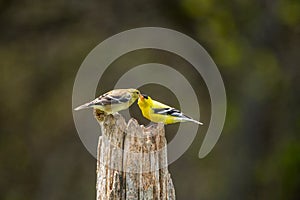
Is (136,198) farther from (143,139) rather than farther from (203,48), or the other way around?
(203,48)

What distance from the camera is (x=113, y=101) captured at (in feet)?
12.0

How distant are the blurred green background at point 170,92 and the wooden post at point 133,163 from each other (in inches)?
208

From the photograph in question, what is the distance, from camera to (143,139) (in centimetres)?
323

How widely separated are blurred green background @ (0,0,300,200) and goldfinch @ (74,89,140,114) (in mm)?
4702

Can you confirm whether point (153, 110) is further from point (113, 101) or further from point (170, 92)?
point (170, 92)

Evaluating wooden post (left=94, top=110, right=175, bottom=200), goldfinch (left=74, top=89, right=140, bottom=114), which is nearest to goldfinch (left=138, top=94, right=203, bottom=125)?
goldfinch (left=74, top=89, right=140, bottom=114)

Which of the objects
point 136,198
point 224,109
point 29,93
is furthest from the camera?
point 29,93

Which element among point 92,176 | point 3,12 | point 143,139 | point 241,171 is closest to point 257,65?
point 241,171

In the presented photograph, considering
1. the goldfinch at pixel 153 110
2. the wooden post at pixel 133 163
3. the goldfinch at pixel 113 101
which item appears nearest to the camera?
the wooden post at pixel 133 163

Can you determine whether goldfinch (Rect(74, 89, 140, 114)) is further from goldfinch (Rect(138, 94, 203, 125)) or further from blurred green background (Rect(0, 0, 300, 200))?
blurred green background (Rect(0, 0, 300, 200))

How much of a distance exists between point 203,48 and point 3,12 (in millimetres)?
2356

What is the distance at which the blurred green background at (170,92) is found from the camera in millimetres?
8805

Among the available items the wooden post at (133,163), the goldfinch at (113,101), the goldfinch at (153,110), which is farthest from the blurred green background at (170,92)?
the wooden post at (133,163)

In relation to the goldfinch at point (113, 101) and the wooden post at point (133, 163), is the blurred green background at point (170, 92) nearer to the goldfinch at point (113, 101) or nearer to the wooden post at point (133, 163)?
the goldfinch at point (113, 101)
